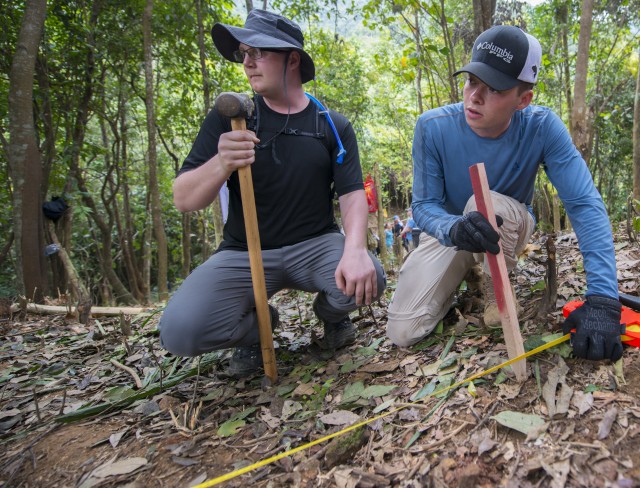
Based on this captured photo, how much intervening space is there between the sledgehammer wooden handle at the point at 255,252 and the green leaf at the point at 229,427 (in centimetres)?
36

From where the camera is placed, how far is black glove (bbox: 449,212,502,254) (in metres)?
1.75

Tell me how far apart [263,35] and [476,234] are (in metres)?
1.49

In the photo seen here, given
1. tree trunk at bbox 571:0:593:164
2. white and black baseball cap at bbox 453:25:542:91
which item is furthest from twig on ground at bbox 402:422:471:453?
tree trunk at bbox 571:0:593:164

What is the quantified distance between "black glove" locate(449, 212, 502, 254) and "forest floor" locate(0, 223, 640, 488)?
545 mm

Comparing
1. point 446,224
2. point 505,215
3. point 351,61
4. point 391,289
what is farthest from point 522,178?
point 351,61

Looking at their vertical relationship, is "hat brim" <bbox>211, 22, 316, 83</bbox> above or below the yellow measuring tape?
above

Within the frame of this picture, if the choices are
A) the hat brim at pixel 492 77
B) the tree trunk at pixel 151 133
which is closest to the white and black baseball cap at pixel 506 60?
the hat brim at pixel 492 77

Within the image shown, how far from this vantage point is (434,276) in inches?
97.6

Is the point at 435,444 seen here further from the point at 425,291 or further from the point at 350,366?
the point at 425,291

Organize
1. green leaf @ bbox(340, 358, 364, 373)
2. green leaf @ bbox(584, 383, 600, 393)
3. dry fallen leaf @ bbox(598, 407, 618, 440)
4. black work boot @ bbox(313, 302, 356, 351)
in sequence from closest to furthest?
dry fallen leaf @ bbox(598, 407, 618, 440)
green leaf @ bbox(584, 383, 600, 393)
green leaf @ bbox(340, 358, 364, 373)
black work boot @ bbox(313, 302, 356, 351)

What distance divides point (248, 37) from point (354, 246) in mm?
1226

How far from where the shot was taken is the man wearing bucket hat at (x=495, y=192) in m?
1.80

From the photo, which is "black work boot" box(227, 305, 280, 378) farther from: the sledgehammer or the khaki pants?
the khaki pants

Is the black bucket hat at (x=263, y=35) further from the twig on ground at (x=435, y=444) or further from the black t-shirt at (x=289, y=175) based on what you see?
the twig on ground at (x=435, y=444)
